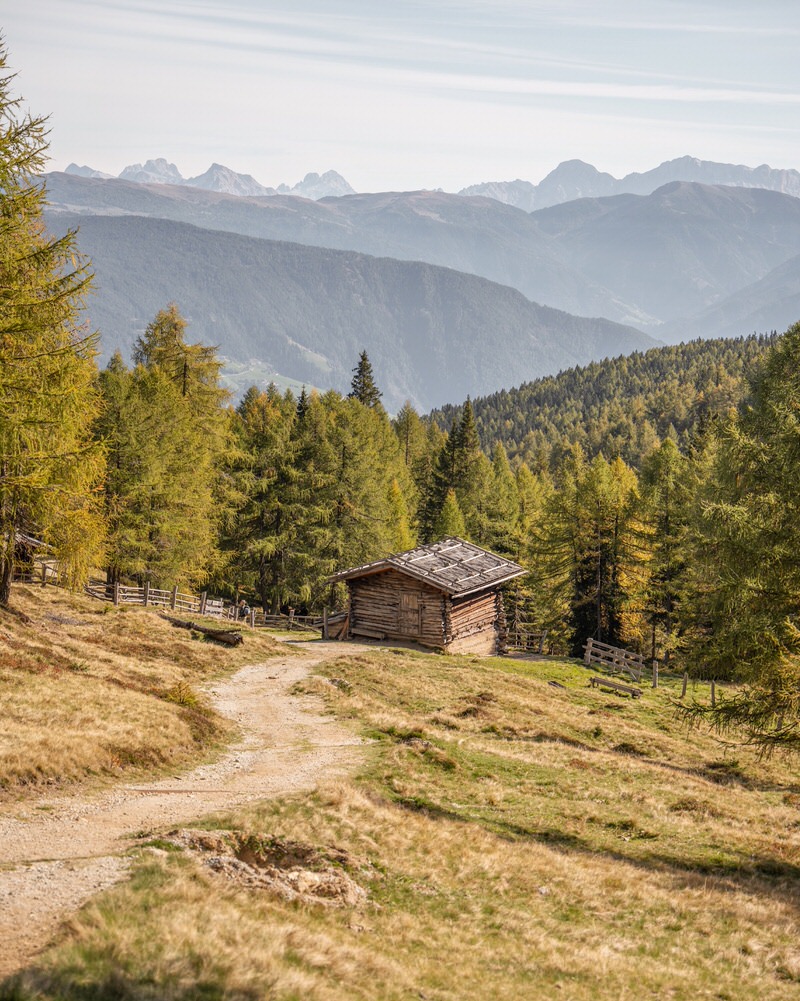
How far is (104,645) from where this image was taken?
98.4 ft

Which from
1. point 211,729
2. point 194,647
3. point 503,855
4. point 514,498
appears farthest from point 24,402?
point 514,498

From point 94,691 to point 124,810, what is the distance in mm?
7864

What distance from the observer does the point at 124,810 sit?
14.8 m

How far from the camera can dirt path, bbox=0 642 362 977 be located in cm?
1008

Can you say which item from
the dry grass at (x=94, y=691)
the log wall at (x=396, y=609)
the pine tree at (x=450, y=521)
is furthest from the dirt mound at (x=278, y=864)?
the pine tree at (x=450, y=521)

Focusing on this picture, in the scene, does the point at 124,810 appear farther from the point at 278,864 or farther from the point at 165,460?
the point at 165,460

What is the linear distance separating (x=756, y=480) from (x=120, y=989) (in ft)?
87.3

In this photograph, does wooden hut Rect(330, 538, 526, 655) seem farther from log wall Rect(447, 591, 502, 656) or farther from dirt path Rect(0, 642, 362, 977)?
dirt path Rect(0, 642, 362, 977)

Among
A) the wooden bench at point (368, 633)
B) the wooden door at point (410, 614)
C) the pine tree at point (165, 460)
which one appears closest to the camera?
the pine tree at point (165, 460)

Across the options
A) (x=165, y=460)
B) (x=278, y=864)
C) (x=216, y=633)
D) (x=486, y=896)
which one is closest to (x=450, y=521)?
(x=165, y=460)

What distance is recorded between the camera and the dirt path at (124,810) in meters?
10.1

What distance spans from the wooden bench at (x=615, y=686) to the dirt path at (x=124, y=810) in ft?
63.6

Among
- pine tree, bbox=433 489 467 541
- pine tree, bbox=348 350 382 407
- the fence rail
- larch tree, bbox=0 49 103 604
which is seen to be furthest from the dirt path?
pine tree, bbox=348 350 382 407

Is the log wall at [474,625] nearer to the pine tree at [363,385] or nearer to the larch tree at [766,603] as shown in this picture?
the larch tree at [766,603]
